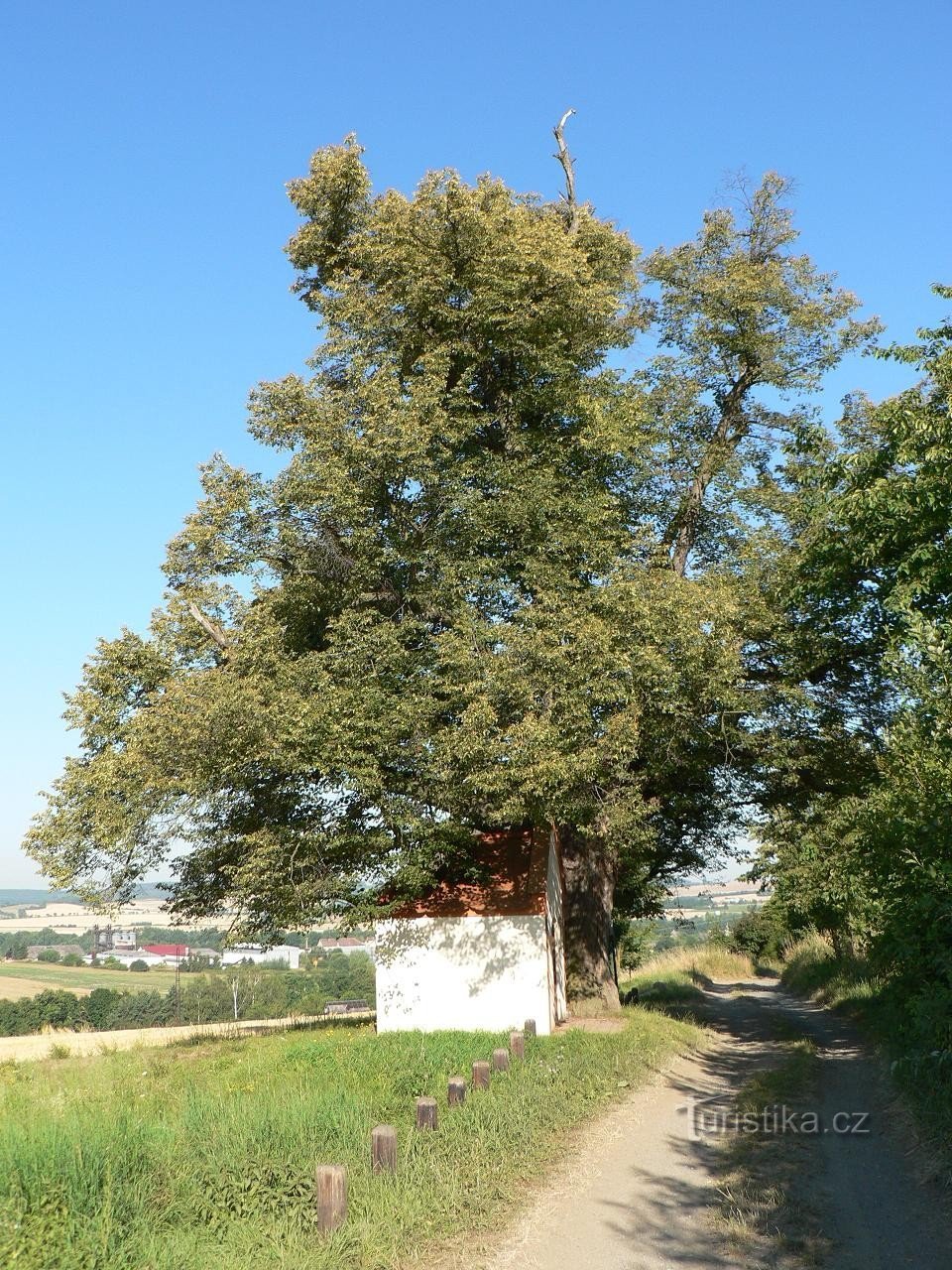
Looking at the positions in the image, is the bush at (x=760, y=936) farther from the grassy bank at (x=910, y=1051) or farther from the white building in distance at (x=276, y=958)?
the white building in distance at (x=276, y=958)

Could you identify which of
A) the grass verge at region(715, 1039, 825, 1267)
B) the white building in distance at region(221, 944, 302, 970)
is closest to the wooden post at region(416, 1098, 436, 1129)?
the grass verge at region(715, 1039, 825, 1267)

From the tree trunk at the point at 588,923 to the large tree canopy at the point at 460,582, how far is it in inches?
3.7

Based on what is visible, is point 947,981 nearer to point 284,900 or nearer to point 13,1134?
point 13,1134

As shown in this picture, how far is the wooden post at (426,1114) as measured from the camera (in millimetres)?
9547

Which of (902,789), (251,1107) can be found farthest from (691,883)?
(251,1107)

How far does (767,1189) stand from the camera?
913cm

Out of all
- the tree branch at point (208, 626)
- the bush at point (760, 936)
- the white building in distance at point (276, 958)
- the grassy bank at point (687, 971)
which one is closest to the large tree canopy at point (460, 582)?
the tree branch at point (208, 626)

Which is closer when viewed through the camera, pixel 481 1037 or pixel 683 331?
pixel 481 1037

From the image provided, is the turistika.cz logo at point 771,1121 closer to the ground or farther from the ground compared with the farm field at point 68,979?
farther from the ground

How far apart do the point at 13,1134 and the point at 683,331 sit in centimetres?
2287

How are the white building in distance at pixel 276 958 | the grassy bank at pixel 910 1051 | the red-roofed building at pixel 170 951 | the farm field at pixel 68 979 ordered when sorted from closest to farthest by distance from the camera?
the grassy bank at pixel 910 1051, the farm field at pixel 68 979, the white building in distance at pixel 276 958, the red-roofed building at pixel 170 951

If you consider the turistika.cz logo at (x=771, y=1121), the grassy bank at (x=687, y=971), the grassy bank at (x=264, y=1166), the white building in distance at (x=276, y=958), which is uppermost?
the grassy bank at (x=264, y=1166)

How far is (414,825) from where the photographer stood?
64.5 ft

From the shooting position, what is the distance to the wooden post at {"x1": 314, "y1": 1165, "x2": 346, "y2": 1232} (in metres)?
7.13
